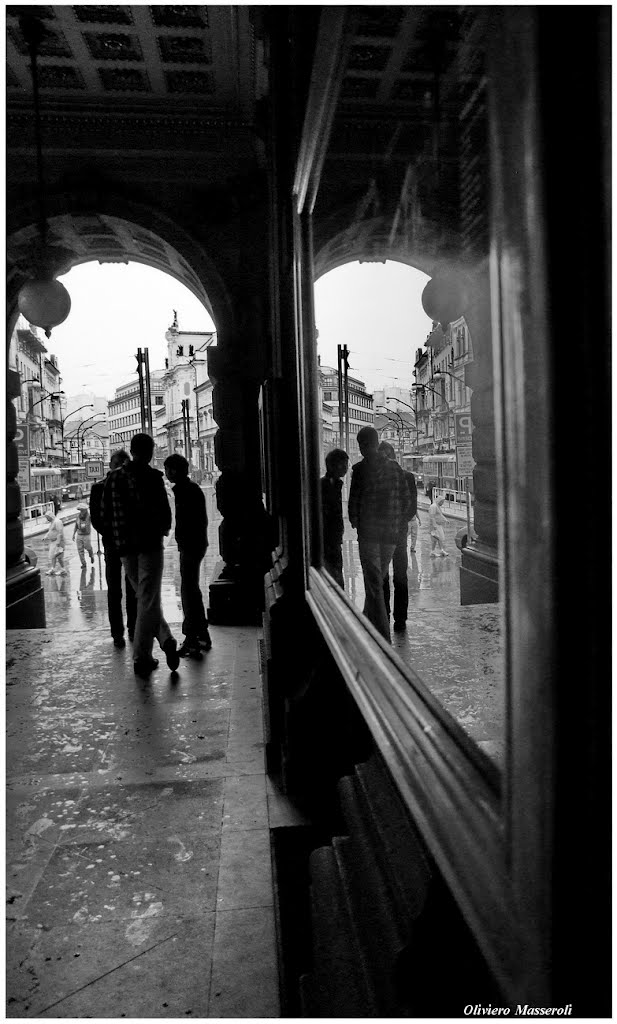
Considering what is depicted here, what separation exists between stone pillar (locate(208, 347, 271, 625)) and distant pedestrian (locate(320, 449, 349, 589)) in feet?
13.4

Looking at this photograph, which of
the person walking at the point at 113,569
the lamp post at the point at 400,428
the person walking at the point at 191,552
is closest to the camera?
the lamp post at the point at 400,428

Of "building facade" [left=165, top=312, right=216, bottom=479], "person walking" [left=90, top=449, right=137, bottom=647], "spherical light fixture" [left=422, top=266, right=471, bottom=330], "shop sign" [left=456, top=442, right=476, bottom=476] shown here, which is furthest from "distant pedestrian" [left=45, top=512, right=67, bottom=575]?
"building facade" [left=165, top=312, right=216, bottom=479]

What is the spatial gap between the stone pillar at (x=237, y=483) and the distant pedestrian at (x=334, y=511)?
408 cm

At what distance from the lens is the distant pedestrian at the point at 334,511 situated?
7.27 ft

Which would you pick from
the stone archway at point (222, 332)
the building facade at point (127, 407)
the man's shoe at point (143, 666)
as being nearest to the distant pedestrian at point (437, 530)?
the man's shoe at point (143, 666)

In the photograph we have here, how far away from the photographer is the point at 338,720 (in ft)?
8.38

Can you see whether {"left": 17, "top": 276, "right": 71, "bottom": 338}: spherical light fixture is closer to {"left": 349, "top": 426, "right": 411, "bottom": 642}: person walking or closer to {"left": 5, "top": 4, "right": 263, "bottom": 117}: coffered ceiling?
{"left": 5, "top": 4, "right": 263, "bottom": 117}: coffered ceiling

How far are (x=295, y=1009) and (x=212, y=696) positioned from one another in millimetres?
2774

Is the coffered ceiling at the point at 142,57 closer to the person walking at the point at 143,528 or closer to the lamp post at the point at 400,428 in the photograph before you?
the person walking at the point at 143,528

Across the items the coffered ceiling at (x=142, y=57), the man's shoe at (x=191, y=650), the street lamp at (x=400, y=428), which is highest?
the coffered ceiling at (x=142, y=57)

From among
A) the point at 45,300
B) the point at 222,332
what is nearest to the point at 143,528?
the point at 45,300

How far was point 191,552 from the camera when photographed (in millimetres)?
5688

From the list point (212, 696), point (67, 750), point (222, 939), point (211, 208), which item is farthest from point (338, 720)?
point (211, 208)

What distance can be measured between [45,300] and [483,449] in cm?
565
